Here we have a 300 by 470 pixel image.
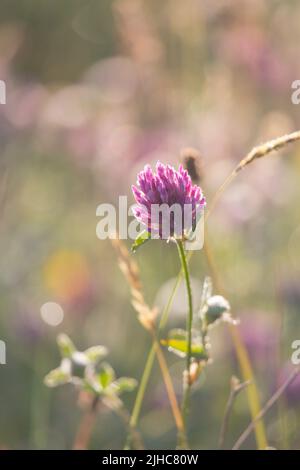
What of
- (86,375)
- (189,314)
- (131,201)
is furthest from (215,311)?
(131,201)

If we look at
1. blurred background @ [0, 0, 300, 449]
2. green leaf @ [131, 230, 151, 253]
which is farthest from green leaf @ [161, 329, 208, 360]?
blurred background @ [0, 0, 300, 449]

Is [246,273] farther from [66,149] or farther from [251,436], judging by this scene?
[66,149]

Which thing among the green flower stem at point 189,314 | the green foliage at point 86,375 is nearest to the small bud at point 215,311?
the green flower stem at point 189,314

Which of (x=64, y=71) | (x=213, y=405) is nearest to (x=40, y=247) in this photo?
(x=213, y=405)

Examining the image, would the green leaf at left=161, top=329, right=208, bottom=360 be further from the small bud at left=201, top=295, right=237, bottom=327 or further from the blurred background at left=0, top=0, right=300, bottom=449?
the blurred background at left=0, top=0, right=300, bottom=449

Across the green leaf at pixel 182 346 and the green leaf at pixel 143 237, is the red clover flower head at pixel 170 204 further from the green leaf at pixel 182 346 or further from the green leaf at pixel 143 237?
the green leaf at pixel 182 346

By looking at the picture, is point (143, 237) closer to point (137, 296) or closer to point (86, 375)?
point (137, 296)
